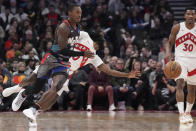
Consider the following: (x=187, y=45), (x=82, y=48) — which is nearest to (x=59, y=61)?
(x=82, y=48)

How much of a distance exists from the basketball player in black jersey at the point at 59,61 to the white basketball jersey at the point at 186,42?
6.75 feet

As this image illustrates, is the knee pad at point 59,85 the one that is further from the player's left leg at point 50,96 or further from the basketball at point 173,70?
the basketball at point 173,70

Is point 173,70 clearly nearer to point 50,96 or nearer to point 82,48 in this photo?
point 82,48

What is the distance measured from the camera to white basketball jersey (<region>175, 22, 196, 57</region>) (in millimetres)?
7867

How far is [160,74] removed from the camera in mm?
11469

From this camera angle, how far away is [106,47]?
12.8 metres

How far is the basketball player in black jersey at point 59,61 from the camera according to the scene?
6.48 metres

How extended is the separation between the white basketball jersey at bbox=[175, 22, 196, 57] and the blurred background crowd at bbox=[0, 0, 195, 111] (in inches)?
134


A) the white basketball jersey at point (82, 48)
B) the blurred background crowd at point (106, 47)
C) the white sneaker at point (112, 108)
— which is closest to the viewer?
the white basketball jersey at point (82, 48)

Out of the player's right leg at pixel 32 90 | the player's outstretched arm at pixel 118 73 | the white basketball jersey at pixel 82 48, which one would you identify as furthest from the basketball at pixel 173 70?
the player's right leg at pixel 32 90

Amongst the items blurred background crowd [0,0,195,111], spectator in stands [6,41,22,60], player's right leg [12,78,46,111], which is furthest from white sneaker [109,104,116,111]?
player's right leg [12,78,46,111]

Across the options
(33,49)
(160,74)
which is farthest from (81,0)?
(160,74)

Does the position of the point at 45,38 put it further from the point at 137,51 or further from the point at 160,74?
the point at 160,74

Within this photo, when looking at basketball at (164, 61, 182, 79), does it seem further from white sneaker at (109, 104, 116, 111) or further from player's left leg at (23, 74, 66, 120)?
white sneaker at (109, 104, 116, 111)
